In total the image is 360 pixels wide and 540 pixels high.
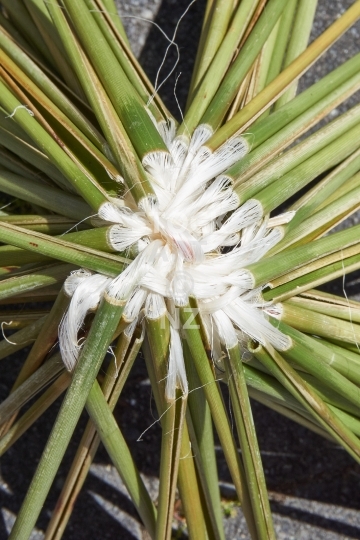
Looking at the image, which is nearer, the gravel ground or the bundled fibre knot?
the bundled fibre knot

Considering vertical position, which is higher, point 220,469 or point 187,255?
point 187,255

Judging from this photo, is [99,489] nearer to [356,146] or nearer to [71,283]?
[71,283]

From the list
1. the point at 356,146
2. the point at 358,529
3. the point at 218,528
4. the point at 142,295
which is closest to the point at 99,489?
the point at 218,528

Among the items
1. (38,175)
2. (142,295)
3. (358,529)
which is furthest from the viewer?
(358,529)

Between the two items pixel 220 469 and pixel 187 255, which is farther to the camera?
pixel 220 469
